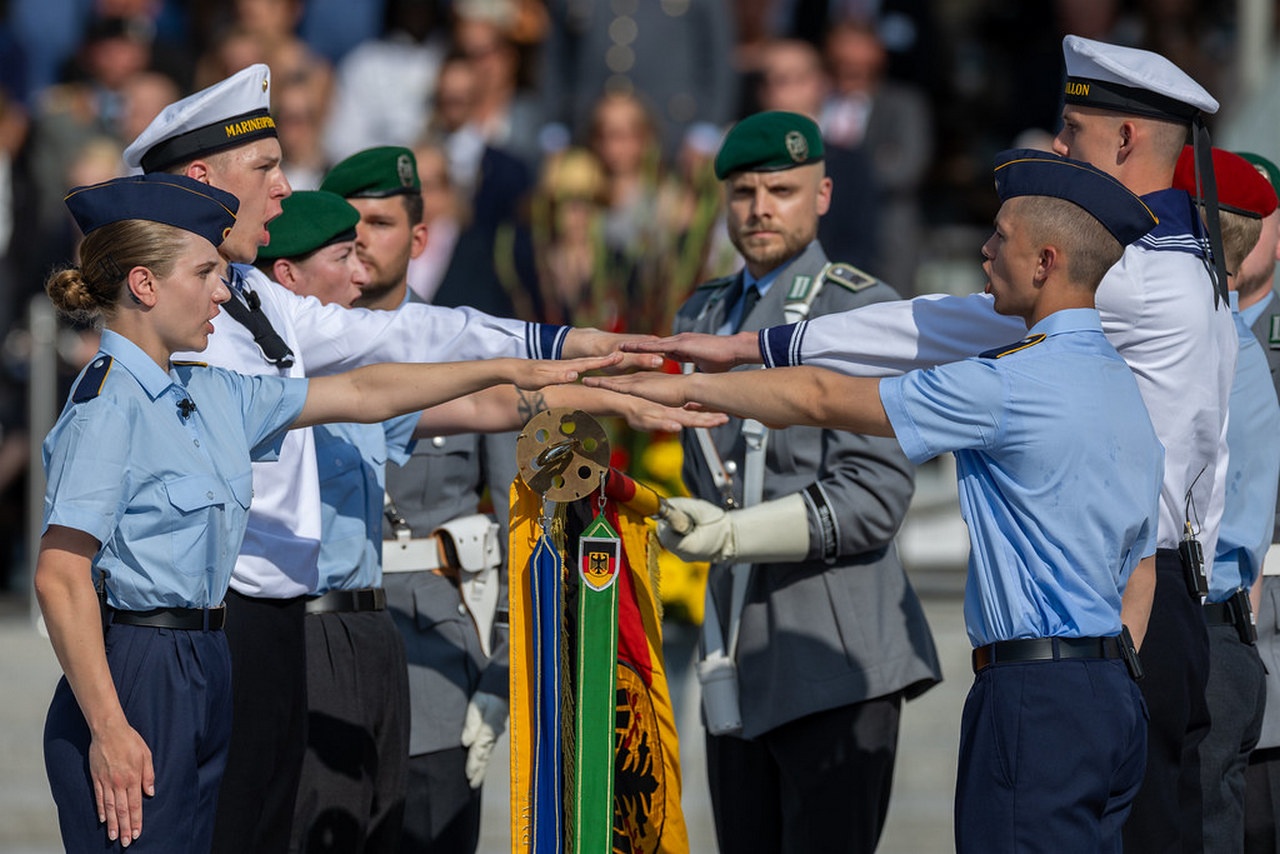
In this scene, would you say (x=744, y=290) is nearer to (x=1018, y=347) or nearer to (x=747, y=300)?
(x=747, y=300)

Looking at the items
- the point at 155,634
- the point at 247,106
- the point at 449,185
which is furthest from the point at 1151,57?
the point at 449,185

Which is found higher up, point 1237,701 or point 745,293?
point 745,293

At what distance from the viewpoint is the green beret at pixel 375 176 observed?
215 inches

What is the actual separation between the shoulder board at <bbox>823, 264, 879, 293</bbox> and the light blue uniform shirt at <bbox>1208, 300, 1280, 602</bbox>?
35.9 inches

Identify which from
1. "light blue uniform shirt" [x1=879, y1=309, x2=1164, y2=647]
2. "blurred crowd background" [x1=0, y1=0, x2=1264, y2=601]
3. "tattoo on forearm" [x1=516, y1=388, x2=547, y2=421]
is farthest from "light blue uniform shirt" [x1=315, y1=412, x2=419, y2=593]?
"blurred crowd background" [x1=0, y1=0, x2=1264, y2=601]

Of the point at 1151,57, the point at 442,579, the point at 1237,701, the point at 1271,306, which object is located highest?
the point at 1151,57

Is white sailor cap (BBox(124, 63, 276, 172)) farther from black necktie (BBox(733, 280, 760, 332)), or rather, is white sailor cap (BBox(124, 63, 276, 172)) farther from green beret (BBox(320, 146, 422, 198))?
black necktie (BBox(733, 280, 760, 332))

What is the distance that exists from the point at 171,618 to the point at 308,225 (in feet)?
4.74

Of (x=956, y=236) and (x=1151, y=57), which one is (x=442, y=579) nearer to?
(x=1151, y=57)

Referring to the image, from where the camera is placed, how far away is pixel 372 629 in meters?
4.87

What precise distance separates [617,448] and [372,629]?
2.26 metres

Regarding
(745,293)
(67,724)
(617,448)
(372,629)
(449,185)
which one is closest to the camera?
(67,724)

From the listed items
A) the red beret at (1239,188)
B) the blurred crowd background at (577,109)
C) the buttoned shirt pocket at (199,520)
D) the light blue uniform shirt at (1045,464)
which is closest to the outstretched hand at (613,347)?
the light blue uniform shirt at (1045,464)

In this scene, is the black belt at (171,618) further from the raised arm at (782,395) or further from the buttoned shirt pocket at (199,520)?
the raised arm at (782,395)
